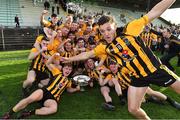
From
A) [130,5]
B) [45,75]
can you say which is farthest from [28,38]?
[130,5]

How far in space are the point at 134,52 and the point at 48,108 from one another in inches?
85.9

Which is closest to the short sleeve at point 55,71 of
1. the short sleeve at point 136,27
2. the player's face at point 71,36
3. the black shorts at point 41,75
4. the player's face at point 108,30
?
the black shorts at point 41,75

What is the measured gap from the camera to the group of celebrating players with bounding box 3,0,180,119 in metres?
4.68

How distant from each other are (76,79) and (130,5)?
34534 mm

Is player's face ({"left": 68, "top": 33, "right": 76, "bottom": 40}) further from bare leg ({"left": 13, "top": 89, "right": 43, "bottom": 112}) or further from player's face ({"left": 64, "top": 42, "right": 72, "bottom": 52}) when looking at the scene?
bare leg ({"left": 13, "top": 89, "right": 43, "bottom": 112})

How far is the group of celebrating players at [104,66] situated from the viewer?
4680 millimetres

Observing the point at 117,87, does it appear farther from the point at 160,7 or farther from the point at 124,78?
the point at 160,7

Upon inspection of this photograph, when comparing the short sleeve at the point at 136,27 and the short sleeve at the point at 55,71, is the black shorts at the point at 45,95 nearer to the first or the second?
the short sleeve at the point at 55,71

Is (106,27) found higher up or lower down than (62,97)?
higher up

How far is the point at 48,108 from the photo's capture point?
592cm

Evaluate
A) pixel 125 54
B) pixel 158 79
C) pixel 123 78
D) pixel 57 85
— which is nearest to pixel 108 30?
pixel 125 54

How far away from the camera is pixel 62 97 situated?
7121 millimetres

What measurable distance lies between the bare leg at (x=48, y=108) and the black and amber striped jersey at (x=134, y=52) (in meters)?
1.87

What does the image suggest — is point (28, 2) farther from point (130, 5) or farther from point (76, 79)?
point (76, 79)
